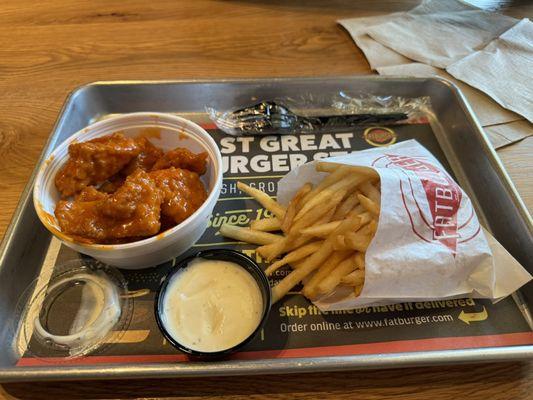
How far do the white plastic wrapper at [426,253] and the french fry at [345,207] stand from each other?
0.11 metres

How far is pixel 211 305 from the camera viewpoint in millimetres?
1205

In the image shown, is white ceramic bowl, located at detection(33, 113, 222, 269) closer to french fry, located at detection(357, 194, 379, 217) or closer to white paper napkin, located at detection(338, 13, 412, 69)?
french fry, located at detection(357, 194, 379, 217)

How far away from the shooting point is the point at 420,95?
2.02m

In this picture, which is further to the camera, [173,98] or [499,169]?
[173,98]

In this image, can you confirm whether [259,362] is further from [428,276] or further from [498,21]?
[498,21]

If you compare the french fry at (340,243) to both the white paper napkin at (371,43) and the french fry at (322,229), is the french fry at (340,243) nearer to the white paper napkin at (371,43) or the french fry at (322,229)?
the french fry at (322,229)

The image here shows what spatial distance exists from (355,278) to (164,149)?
2.94 feet

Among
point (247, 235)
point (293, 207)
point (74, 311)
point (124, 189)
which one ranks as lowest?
point (74, 311)

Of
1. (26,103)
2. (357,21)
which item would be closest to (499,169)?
(357,21)

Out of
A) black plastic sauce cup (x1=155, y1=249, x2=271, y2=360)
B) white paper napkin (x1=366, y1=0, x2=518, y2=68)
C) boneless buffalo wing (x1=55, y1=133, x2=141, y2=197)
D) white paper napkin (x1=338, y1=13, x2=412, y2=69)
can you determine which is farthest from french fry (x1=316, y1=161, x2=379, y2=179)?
white paper napkin (x1=366, y1=0, x2=518, y2=68)

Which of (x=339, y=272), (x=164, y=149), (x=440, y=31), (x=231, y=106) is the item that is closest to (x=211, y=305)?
(x=339, y=272)

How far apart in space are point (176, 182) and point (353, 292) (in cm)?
66

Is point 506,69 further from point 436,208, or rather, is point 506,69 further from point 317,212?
point 317,212

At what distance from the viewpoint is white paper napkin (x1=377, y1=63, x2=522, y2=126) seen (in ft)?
6.41
